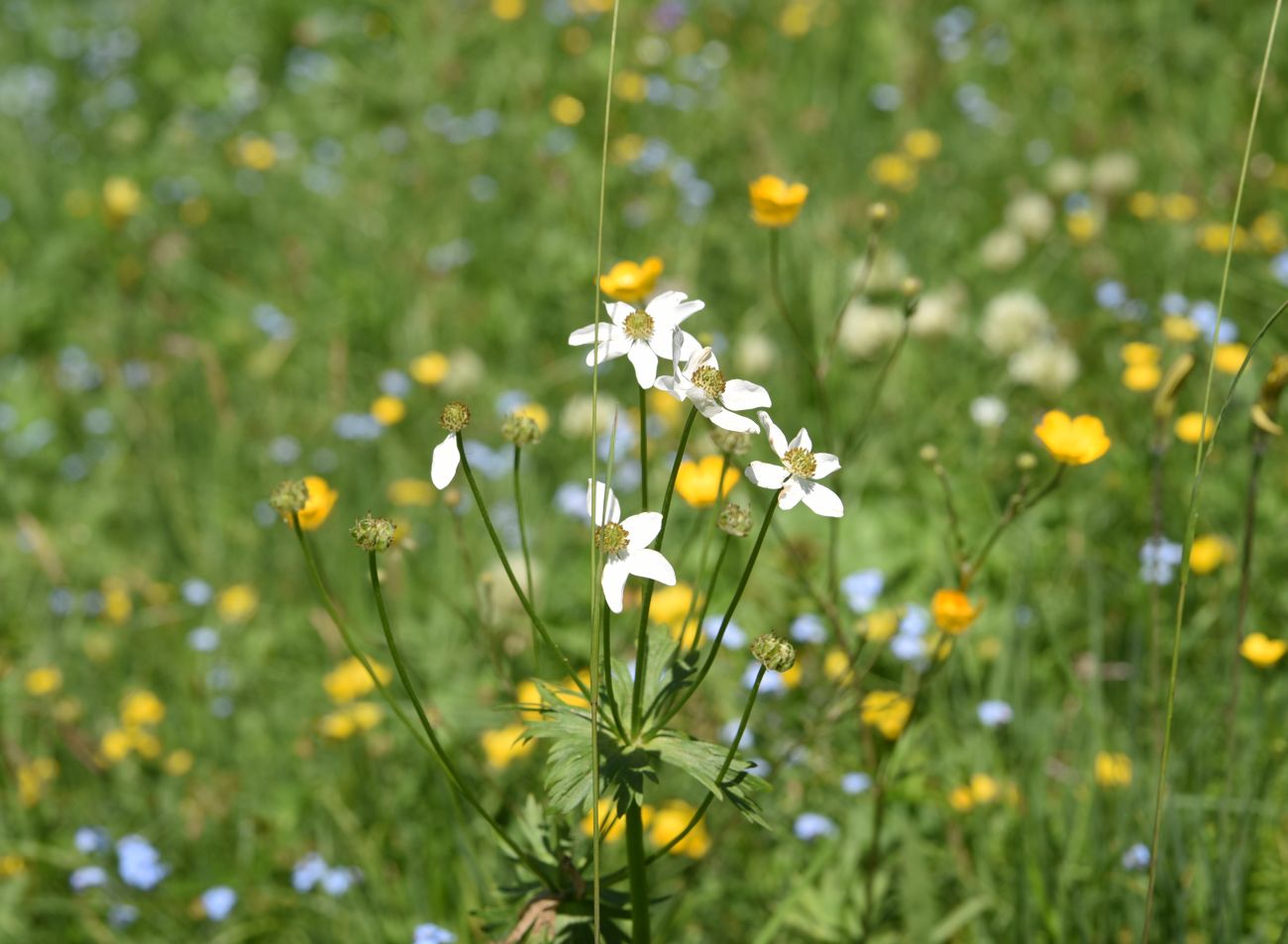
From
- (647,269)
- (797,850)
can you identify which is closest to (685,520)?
(797,850)

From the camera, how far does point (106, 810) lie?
2588mm

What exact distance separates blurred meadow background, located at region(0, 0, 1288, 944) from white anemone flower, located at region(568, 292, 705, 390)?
4.3 inches

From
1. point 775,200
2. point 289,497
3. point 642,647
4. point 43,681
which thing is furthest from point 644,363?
point 43,681

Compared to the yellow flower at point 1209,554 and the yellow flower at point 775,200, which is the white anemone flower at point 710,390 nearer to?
the yellow flower at point 775,200

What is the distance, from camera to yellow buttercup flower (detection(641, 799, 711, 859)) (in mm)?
2146

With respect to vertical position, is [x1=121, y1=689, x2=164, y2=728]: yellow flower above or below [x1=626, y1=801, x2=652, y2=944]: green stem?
above

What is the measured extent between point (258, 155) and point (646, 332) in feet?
13.2

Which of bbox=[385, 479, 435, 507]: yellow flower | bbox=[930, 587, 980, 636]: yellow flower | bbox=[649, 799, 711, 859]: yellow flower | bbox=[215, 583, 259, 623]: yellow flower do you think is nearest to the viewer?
bbox=[930, 587, 980, 636]: yellow flower

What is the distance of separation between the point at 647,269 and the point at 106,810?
192cm

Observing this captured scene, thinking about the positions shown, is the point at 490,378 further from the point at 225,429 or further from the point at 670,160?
the point at 670,160

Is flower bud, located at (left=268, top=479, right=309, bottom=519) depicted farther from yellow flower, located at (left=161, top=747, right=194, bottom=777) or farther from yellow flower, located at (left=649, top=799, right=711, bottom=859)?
yellow flower, located at (left=161, top=747, right=194, bottom=777)

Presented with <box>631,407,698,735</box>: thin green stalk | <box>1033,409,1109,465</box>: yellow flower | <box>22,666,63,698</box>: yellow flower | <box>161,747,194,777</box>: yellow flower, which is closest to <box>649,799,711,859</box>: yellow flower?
<box>631,407,698,735</box>: thin green stalk

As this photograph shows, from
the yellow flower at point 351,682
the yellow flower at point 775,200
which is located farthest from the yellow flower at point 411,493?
the yellow flower at point 775,200

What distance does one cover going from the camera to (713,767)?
1.23 metres
